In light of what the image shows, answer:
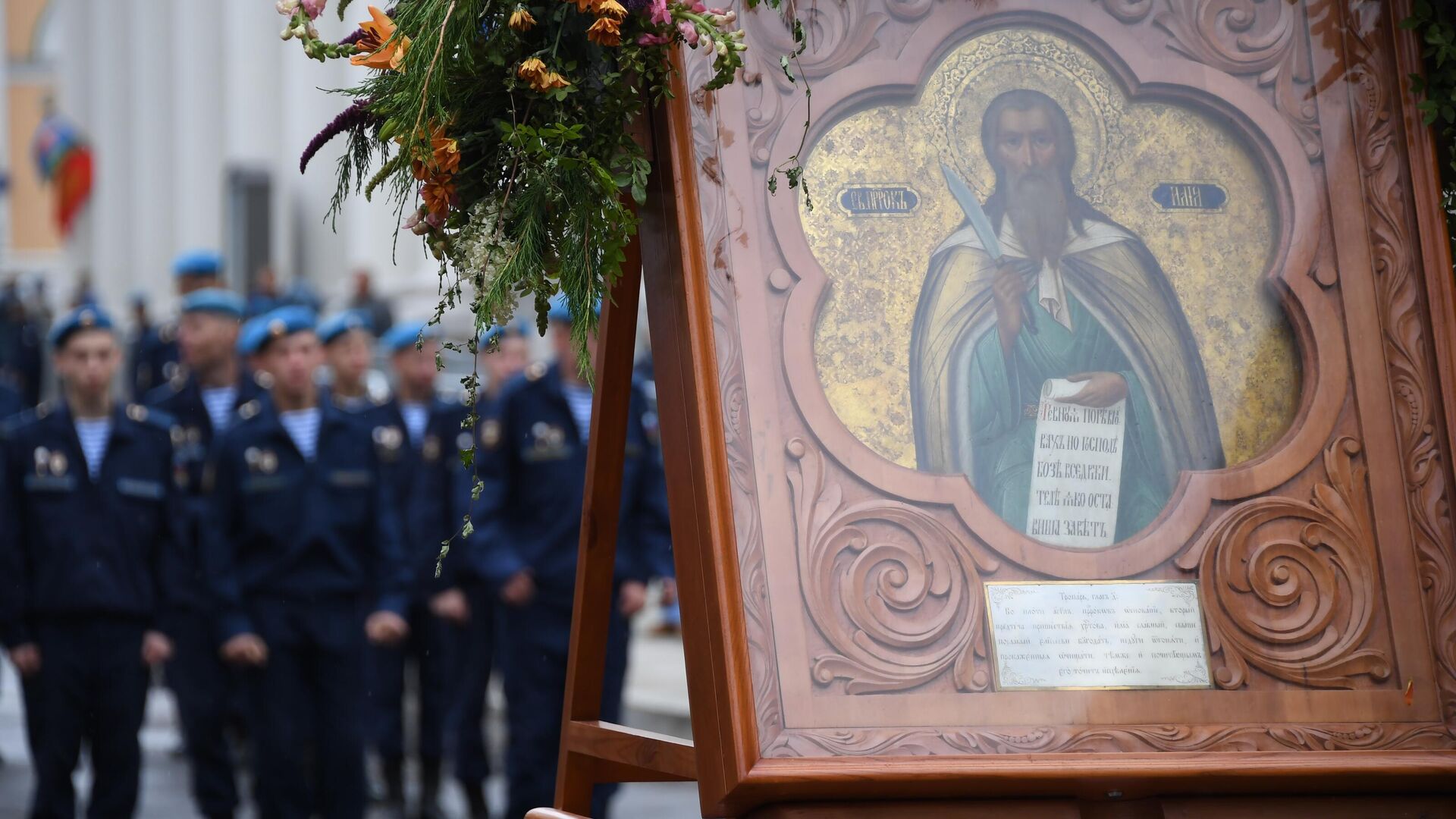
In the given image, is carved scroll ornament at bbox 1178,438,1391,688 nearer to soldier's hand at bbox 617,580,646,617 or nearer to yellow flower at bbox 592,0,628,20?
yellow flower at bbox 592,0,628,20

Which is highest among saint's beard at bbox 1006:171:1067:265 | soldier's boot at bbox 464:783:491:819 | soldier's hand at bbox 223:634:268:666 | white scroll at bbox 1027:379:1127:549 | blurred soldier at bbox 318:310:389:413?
blurred soldier at bbox 318:310:389:413

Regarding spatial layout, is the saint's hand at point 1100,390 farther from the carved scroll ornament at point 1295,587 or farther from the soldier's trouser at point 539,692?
the soldier's trouser at point 539,692

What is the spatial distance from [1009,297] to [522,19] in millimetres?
756

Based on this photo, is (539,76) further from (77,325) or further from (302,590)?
(77,325)

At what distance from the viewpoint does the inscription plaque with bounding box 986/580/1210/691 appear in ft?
6.84

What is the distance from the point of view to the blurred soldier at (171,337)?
11.0 metres

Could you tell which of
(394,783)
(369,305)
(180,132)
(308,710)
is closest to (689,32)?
(308,710)

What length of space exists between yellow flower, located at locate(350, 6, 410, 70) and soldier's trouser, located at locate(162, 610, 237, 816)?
15.2ft

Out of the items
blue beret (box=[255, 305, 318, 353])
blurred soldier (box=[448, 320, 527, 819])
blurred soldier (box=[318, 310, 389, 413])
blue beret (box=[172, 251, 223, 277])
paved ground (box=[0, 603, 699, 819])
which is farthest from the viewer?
blue beret (box=[172, 251, 223, 277])

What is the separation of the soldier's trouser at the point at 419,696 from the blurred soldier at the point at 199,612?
0.66 m

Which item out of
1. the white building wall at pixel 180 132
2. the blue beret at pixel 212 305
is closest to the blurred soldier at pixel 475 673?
the blue beret at pixel 212 305

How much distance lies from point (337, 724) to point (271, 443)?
3.68 ft

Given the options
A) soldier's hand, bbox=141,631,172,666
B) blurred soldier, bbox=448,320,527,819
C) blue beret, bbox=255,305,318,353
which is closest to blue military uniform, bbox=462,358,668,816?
blurred soldier, bbox=448,320,527,819

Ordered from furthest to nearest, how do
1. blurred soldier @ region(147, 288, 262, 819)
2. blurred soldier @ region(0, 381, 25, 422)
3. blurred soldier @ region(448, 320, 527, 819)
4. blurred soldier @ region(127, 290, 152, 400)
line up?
blurred soldier @ region(127, 290, 152, 400) < blurred soldier @ region(0, 381, 25, 422) < blurred soldier @ region(448, 320, 527, 819) < blurred soldier @ region(147, 288, 262, 819)
